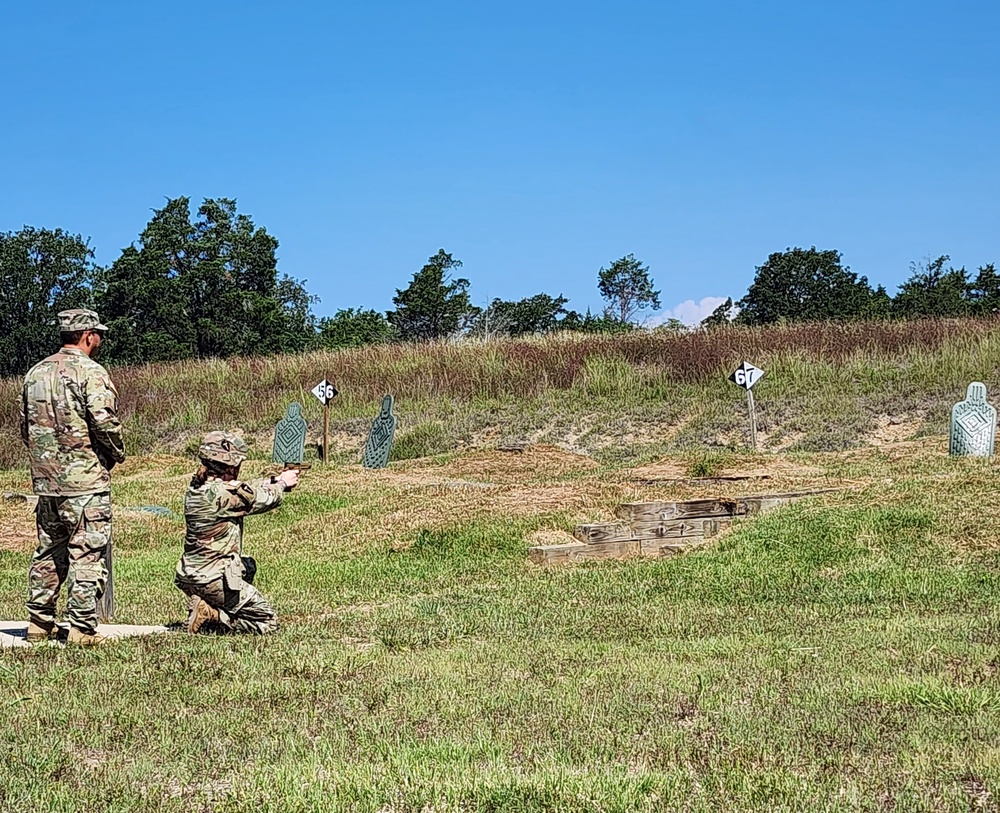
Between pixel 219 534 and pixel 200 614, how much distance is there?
503 millimetres

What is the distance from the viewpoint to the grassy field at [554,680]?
3.96m

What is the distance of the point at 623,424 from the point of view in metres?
25.0

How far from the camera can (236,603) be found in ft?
23.3

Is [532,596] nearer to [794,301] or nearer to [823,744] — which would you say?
[823,744]

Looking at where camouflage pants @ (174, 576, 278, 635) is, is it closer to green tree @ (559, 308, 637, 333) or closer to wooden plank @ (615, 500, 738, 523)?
wooden plank @ (615, 500, 738, 523)

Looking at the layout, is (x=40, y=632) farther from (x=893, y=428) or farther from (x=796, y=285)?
(x=796, y=285)

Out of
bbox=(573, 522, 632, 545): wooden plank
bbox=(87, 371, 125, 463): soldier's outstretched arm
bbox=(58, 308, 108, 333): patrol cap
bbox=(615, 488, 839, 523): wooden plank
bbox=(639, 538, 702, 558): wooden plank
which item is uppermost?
bbox=(58, 308, 108, 333): patrol cap

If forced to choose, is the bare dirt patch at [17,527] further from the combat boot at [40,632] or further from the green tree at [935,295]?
the green tree at [935,295]

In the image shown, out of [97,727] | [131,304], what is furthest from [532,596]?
[131,304]

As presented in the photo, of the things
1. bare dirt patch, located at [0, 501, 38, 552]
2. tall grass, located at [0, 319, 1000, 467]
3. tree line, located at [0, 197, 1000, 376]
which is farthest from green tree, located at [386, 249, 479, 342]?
bare dirt patch, located at [0, 501, 38, 552]

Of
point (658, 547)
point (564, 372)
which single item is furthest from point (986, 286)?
point (658, 547)

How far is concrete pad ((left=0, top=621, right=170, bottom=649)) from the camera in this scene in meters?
6.89

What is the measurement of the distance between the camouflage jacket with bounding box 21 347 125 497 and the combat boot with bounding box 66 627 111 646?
0.80 metres

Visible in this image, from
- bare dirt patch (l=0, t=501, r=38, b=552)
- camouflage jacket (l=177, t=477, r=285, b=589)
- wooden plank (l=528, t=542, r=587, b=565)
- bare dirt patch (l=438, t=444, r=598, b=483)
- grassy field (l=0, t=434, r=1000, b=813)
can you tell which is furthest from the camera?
bare dirt patch (l=438, t=444, r=598, b=483)
